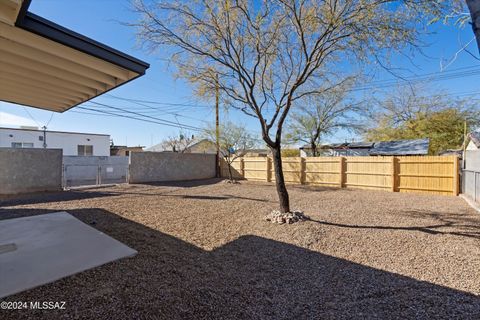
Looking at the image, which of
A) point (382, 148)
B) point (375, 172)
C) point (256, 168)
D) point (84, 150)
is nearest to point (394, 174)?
point (375, 172)

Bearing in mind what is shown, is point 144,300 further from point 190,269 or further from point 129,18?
point 129,18

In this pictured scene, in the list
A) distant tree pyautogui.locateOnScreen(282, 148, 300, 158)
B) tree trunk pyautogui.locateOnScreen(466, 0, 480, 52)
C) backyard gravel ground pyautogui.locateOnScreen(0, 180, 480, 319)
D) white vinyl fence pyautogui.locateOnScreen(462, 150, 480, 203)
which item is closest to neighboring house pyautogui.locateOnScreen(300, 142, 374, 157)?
distant tree pyautogui.locateOnScreen(282, 148, 300, 158)

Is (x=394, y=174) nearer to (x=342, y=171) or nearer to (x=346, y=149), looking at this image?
(x=342, y=171)

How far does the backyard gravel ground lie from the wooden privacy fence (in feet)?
13.3

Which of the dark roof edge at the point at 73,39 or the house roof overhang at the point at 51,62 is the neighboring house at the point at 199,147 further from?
the dark roof edge at the point at 73,39

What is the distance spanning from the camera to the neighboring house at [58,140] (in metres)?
16.7

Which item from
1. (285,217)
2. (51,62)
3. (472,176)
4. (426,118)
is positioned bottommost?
(285,217)

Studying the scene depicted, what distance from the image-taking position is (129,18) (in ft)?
16.3

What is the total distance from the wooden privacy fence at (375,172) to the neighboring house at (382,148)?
6834 millimetres

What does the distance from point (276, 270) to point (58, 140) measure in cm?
2153

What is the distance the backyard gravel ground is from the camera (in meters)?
2.24

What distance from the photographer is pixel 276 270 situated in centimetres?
321

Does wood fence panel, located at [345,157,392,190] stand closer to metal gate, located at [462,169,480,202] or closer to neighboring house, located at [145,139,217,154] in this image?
metal gate, located at [462,169,480,202]

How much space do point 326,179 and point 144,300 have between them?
11568 millimetres
